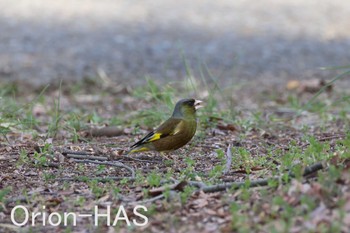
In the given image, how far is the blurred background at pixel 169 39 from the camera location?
38.1 ft

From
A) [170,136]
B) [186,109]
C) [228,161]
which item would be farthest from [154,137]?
[228,161]

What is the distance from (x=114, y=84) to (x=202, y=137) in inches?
158

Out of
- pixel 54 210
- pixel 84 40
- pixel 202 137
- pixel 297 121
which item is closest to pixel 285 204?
pixel 54 210

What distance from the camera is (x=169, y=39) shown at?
13211 mm

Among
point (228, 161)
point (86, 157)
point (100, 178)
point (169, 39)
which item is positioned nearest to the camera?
point (100, 178)

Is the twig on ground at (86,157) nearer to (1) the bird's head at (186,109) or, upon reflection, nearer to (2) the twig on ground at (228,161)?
(1) the bird's head at (186,109)

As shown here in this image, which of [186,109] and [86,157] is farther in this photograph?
[186,109]

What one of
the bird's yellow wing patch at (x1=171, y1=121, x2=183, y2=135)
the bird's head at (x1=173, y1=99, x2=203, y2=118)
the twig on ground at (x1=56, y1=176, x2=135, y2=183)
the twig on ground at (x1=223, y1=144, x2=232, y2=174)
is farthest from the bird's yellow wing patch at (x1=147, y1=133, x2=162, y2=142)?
the twig on ground at (x1=56, y1=176, x2=135, y2=183)

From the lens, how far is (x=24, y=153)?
600 centimetres

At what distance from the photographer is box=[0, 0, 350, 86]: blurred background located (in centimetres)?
1160

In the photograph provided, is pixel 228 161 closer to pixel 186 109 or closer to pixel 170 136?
pixel 170 136

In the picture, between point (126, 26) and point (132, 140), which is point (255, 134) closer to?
point (132, 140)

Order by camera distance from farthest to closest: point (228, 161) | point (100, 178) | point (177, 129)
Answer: point (177, 129) < point (228, 161) < point (100, 178)

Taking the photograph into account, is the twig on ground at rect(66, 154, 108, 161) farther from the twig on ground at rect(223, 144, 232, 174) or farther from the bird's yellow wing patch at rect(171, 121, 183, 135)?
the twig on ground at rect(223, 144, 232, 174)
